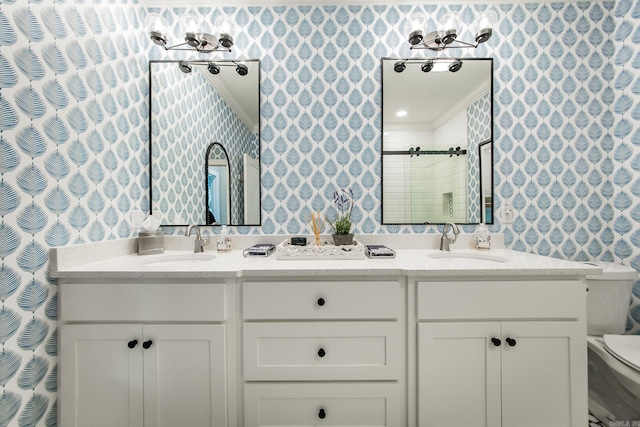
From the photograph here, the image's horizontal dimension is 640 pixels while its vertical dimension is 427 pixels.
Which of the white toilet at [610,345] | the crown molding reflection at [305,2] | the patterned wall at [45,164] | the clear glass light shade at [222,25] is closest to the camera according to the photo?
the patterned wall at [45,164]

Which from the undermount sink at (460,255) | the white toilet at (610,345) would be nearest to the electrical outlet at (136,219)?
the undermount sink at (460,255)

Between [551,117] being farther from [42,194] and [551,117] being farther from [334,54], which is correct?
[42,194]

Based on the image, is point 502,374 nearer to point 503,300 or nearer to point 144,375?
point 503,300

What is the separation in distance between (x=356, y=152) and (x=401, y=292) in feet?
3.24

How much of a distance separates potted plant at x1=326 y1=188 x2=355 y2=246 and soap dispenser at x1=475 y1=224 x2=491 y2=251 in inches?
32.7

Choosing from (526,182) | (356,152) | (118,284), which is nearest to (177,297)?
(118,284)

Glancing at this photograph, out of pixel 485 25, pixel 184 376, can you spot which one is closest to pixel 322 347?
pixel 184 376

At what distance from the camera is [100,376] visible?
114cm

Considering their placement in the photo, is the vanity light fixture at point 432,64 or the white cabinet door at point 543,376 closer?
the white cabinet door at point 543,376

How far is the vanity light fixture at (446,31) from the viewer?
1605mm

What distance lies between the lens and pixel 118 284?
1149 millimetres

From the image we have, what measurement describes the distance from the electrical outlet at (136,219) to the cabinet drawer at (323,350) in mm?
1072

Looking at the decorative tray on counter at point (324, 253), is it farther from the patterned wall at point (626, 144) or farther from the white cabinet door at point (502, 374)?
the patterned wall at point (626, 144)

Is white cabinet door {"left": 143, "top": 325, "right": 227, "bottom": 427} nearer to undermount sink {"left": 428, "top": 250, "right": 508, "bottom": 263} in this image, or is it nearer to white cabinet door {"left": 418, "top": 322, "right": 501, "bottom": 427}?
white cabinet door {"left": 418, "top": 322, "right": 501, "bottom": 427}
